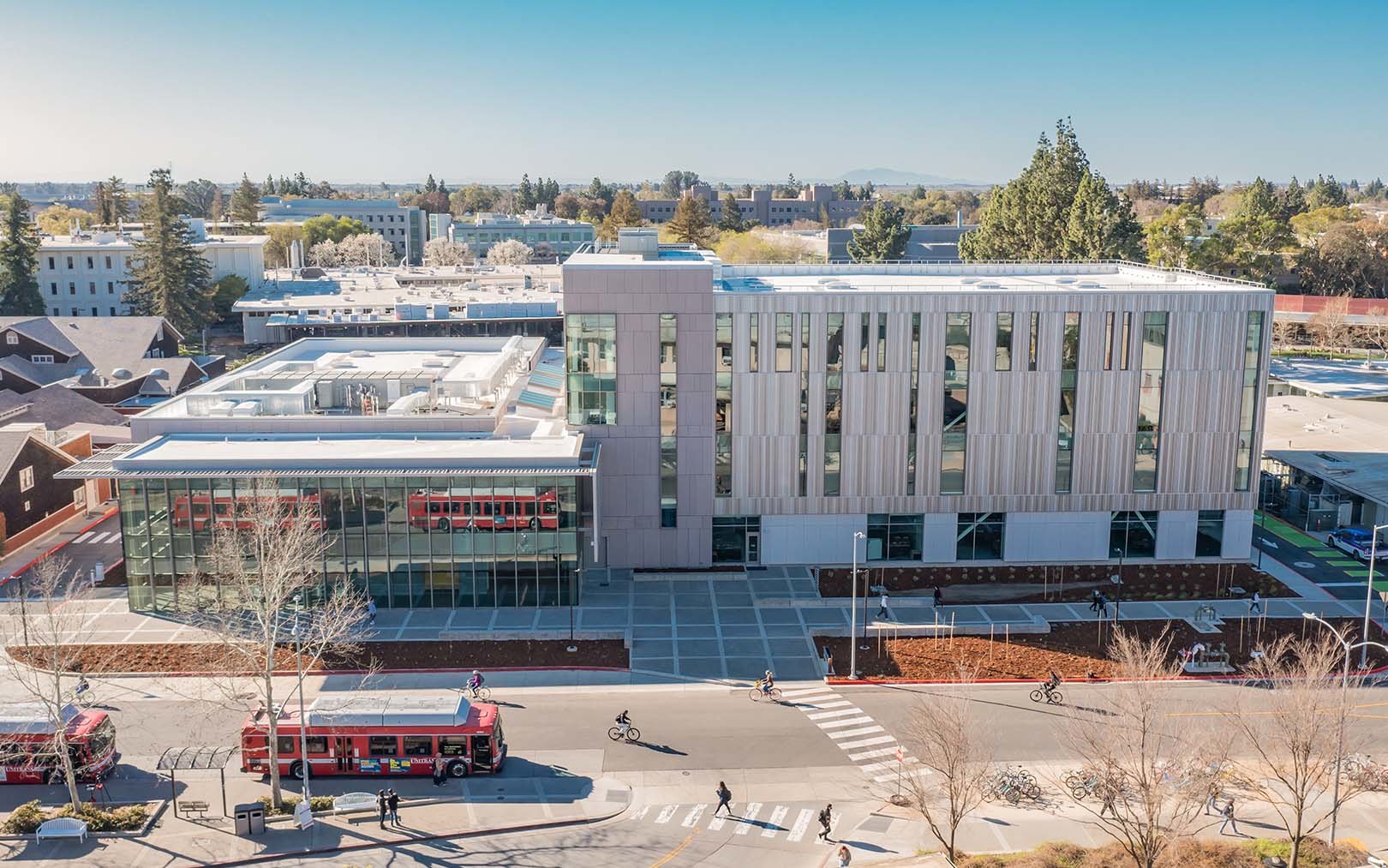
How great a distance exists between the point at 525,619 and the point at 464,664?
5.31m

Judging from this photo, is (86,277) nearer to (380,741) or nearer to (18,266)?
(18,266)

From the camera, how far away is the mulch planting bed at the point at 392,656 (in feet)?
157

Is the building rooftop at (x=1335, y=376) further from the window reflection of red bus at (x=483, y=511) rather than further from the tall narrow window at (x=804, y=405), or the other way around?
the window reflection of red bus at (x=483, y=511)

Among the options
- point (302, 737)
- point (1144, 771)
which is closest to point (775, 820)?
point (1144, 771)

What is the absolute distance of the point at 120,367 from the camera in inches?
3792

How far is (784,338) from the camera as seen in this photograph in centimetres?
5888

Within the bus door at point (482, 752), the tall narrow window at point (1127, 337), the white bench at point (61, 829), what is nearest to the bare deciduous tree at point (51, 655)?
the white bench at point (61, 829)

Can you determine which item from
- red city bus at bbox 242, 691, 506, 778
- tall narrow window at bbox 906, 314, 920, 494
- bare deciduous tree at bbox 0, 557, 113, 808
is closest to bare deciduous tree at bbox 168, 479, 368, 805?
red city bus at bbox 242, 691, 506, 778

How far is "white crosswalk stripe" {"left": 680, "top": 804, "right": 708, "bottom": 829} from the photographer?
36.9 meters

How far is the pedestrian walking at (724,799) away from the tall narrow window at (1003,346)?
29.7 meters

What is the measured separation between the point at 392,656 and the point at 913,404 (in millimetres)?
28504

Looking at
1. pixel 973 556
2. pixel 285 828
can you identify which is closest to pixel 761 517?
pixel 973 556

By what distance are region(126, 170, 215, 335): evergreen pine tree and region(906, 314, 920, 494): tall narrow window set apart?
94.7 m

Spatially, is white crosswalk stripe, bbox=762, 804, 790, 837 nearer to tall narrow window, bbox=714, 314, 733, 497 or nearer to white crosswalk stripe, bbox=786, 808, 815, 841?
white crosswalk stripe, bbox=786, 808, 815, 841
